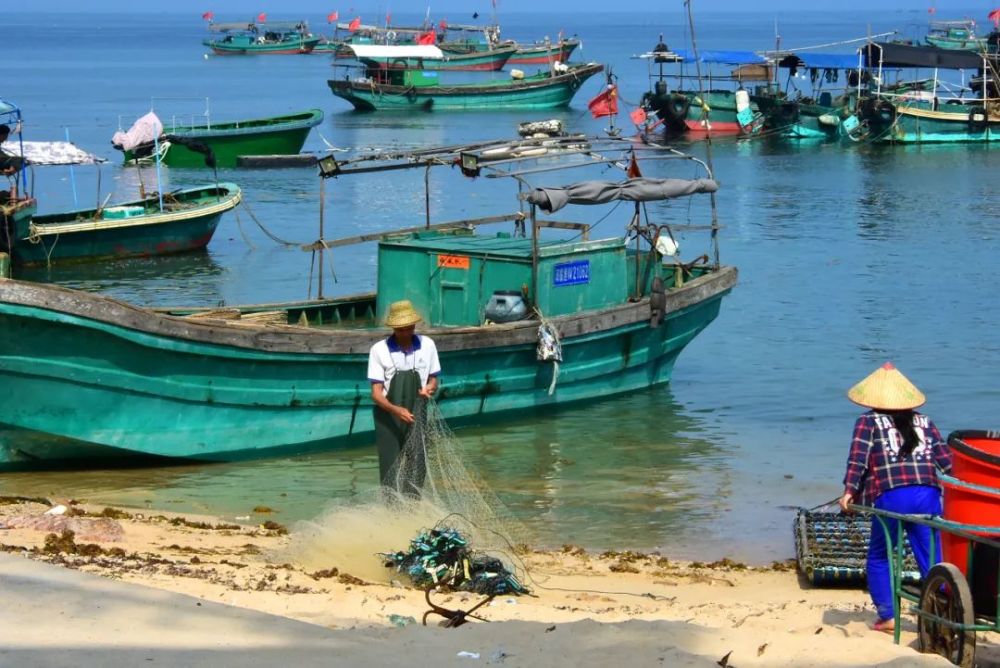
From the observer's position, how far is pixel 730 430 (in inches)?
505

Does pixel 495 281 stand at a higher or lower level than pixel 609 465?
higher

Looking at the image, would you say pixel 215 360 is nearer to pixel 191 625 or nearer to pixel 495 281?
pixel 495 281

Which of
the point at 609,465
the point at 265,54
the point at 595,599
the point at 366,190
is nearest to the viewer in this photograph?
the point at 595,599

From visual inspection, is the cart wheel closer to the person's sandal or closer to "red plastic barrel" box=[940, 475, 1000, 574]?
"red plastic barrel" box=[940, 475, 1000, 574]

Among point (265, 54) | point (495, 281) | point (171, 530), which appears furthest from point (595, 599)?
point (265, 54)

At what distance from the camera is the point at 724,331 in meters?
17.8

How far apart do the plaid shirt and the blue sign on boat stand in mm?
6045

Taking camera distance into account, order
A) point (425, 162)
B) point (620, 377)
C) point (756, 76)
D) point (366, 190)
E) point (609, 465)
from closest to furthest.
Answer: point (609, 465) < point (425, 162) < point (620, 377) < point (366, 190) < point (756, 76)

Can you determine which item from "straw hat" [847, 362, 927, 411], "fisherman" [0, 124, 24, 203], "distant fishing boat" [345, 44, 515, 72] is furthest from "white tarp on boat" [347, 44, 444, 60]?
"straw hat" [847, 362, 927, 411]

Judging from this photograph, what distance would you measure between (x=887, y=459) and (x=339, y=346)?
17.7ft

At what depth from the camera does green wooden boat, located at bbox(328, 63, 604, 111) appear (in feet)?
181

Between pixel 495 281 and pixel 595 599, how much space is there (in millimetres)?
5022

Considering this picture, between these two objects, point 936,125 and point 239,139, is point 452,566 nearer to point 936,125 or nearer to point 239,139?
point 239,139

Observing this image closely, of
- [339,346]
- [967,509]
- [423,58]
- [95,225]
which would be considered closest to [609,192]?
[339,346]
